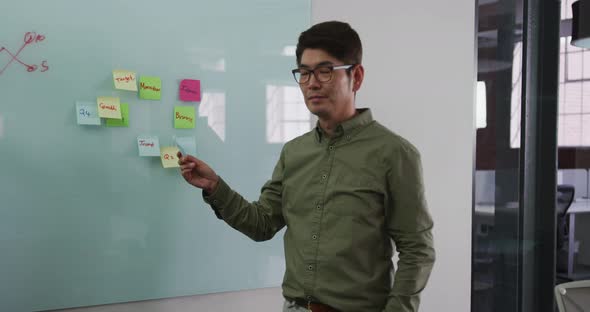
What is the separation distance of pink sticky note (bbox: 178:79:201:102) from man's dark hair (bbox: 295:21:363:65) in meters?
0.73

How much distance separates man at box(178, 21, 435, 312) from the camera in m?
1.65

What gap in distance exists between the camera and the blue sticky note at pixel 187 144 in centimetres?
228

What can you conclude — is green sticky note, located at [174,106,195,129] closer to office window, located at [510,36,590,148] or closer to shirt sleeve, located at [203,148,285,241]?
shirt sleeve, located at [203,148,285,241]

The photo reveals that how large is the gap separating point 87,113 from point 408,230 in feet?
4.22

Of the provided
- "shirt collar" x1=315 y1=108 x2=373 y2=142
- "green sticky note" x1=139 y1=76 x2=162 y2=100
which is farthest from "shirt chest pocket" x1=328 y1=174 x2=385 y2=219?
"green sticky note" x1=139 y1=76 x2=162 y2=100

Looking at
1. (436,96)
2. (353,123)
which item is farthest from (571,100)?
(353,123)

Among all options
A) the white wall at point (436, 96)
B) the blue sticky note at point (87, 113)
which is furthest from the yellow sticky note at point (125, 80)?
the white wall at point (436, 96)

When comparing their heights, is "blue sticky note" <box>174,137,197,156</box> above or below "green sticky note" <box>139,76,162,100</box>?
below

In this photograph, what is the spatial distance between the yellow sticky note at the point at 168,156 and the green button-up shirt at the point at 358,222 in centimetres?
53

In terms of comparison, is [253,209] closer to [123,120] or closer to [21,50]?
[123,120]

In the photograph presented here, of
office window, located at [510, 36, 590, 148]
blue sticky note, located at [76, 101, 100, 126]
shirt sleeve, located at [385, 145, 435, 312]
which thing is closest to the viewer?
shirt sleeve, located at [385, 145, 435, 312]

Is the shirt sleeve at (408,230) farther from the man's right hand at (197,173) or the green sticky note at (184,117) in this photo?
the green sticky note at (184,117)

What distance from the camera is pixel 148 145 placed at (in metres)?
2.23

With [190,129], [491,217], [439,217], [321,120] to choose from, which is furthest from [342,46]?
[491,217]
